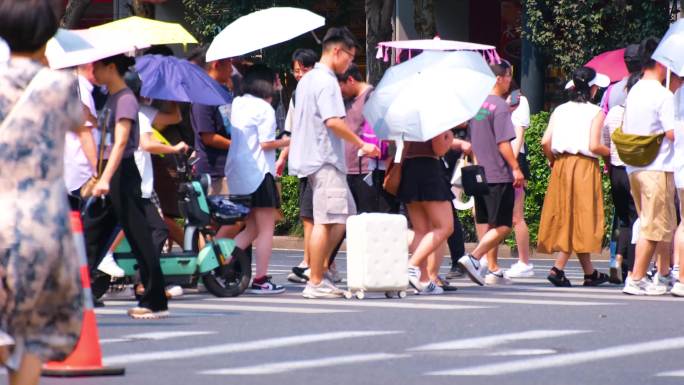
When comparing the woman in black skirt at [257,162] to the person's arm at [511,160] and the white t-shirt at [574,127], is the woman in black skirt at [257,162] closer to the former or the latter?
the person's arm at [511,160]

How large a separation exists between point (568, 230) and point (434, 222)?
1.67 metres

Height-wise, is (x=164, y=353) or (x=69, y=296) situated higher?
(x=69, y=296)

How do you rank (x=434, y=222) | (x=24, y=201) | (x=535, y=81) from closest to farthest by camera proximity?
1. (x=24, y=201)
2. (x=434, y=222)
3. (x=535, y=81)

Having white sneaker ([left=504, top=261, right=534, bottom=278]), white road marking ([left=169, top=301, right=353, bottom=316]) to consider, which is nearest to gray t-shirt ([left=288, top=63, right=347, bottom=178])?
white road marking ([left=169, top=301, right=353, bottom=316])

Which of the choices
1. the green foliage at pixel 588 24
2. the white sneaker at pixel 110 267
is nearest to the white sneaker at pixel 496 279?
the white sneaker at pixel 110 267

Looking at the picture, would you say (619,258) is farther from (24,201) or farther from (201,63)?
(24,201)

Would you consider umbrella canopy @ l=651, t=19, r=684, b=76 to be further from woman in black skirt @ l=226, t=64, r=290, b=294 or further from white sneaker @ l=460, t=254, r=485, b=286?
woman in black skirt @ l=226, t=64, r=290, b=294

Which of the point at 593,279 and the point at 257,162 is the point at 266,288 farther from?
the point at 593,279

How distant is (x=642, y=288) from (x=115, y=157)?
4.60 meters

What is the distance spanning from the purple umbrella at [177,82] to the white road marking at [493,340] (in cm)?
378

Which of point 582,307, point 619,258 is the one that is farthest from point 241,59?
point 582,307

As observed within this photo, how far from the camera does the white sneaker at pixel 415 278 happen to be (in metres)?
13.8

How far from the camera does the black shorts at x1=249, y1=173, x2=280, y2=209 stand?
1405 centimetres

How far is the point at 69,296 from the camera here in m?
5.99
